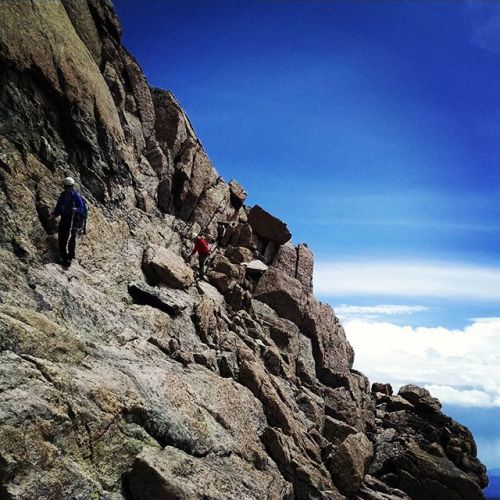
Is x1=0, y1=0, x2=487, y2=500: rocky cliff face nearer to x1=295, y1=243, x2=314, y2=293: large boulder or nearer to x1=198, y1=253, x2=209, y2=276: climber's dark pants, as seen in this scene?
x1=295, y1=243, x2=314, y2=293: large boulder

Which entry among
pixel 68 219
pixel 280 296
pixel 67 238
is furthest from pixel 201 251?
pixel 68 219

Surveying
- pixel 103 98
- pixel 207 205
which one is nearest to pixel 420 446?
pixel 207 205

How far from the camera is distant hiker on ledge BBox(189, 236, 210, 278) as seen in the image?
40.3 meters

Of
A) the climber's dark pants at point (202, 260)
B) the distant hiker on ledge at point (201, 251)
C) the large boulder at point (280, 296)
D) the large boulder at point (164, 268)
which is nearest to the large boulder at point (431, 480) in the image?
the large boulder at point (280, 296)

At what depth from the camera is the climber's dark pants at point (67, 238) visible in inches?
979

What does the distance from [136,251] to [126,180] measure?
7081 mm

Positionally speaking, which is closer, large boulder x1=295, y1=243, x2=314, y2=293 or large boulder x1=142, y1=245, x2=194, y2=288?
large boulder x1=142, y1=245, x2=194, y2=288

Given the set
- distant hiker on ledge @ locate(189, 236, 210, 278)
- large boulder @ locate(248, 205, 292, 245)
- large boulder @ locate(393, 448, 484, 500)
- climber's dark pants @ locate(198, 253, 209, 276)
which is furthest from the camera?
large boulder @ locate(248, 205, 292, 245)

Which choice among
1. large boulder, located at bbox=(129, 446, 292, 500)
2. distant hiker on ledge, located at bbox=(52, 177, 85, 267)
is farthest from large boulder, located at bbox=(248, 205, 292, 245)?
large boulder, located at bbox=(129, 446, 292, 500)

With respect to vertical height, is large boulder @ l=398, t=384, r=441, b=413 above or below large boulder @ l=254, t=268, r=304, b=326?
below

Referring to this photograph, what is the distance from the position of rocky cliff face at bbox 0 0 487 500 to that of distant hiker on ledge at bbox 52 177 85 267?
0.79m

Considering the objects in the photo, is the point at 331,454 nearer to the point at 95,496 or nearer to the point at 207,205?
the point at 95,496

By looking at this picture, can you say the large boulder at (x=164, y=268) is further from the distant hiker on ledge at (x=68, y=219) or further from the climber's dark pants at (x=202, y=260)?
the distant hiker on ledge at (x=68, y=219)

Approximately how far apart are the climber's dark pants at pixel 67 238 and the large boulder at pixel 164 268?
767 cm
